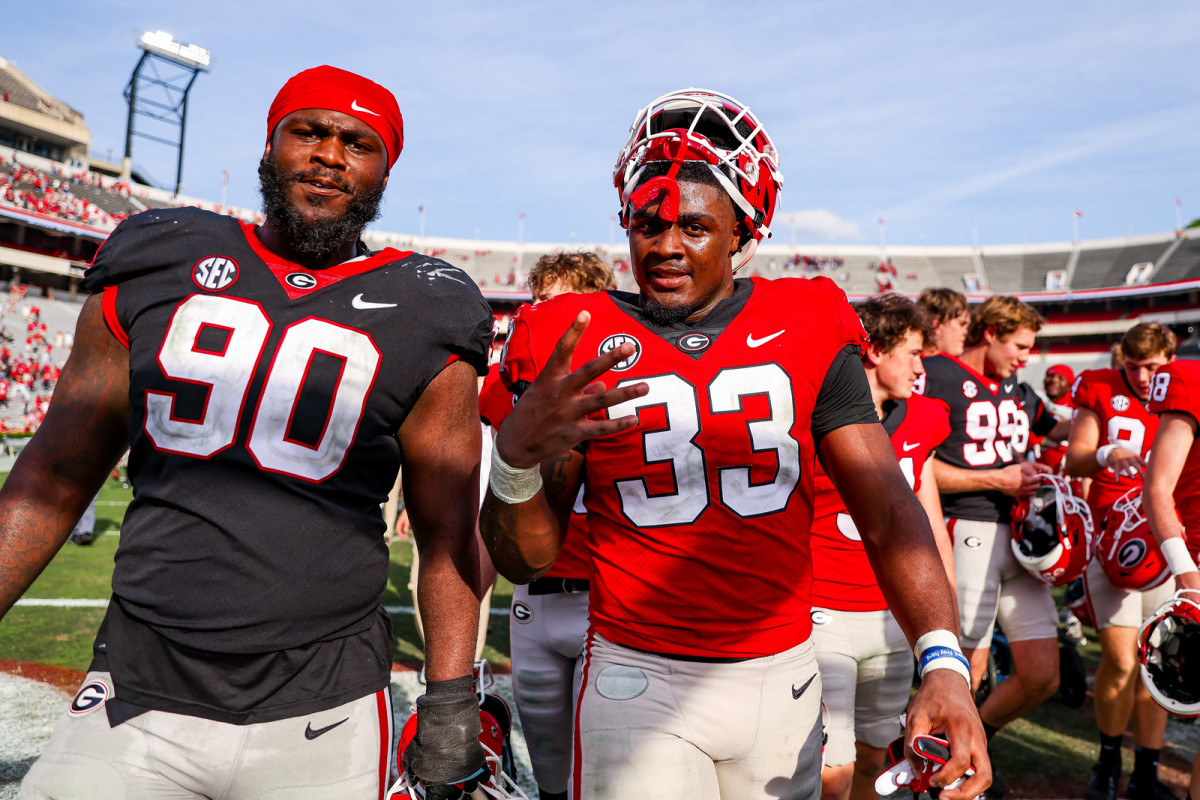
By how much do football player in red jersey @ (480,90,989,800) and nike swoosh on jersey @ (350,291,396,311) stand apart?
0.35 meters

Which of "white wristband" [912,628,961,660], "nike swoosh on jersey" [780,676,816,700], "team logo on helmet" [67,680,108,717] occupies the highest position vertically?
"white wristband" [912,628,961,660]

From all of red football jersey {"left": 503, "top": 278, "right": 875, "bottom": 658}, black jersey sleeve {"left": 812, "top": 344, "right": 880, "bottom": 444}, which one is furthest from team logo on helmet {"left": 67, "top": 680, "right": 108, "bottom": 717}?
black jersey sleeve {"left": 812, "top": 344, "right": 880, "bottom": 444}

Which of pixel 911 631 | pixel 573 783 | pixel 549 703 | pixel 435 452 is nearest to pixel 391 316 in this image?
pixel 435 452

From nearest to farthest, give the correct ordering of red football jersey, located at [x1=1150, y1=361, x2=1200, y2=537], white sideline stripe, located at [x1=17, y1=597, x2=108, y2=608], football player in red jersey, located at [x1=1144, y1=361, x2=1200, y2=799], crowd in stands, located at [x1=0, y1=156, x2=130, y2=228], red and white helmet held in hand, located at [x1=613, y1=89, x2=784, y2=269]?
1. red and white helmet held in hand, located at [x1=613, y1=89, x2=784, y2=269]
2. football player in red jersey, located at [x1=1144, y1=361, x2=1200, y2=799]
3. red football jersey, located at [x1=1150, y1=361, x2=1200, y2=537]
4. white sideline stripe, located at [x1=17, y1=597, x2=108, y2=608]
5. crowd in stands, located at [x1=0, y1=156, x2=130, y2=228]

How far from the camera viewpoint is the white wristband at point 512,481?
70.2 inches

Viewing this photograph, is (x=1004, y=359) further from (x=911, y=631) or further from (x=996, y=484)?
(x=911, y=631)

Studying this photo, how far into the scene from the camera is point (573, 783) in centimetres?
207

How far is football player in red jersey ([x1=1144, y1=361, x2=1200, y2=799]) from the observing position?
11.0ft

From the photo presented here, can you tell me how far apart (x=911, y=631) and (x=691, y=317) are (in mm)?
939

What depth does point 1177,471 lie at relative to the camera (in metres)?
3.52

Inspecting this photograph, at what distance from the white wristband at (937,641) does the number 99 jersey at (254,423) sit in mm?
1241

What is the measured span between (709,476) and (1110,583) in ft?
11.5

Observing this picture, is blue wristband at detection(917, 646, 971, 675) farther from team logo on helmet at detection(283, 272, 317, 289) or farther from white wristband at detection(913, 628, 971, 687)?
team logo on helmet at detection(283, 272, 317, 289)

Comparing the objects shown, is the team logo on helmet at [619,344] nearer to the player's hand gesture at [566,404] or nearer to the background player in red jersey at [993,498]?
the player's hand gesture at [566,404]
